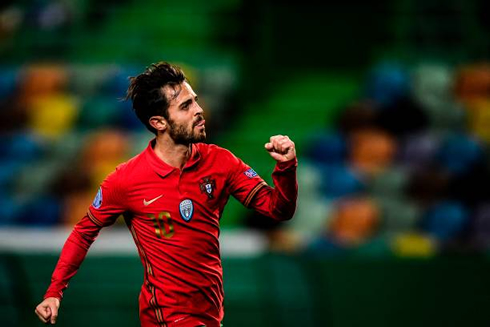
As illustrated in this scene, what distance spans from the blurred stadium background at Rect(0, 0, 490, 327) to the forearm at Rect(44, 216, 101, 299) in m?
2.34

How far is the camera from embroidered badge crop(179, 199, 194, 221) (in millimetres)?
3656

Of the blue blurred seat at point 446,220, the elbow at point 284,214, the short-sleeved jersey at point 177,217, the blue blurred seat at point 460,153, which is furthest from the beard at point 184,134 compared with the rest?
the blue blurred seat at point 460,153

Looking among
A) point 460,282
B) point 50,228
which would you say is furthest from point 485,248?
point 50,228

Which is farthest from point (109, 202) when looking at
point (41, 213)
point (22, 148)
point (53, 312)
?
point (22, 148)

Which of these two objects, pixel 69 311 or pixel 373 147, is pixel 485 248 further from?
pixel 69 311

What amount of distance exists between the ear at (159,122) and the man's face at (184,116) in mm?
26

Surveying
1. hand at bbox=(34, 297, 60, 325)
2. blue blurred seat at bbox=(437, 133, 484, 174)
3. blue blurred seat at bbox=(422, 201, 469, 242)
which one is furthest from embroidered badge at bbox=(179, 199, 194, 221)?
blue blurred seat at bbox=(437, 133, 484, 174)

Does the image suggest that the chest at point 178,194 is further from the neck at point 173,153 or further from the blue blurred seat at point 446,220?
the blue blurred seat at point 446,220

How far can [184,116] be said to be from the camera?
144 inches

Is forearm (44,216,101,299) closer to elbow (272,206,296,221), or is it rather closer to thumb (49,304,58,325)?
thumb (49,304,58,325)

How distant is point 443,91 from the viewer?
8391mm

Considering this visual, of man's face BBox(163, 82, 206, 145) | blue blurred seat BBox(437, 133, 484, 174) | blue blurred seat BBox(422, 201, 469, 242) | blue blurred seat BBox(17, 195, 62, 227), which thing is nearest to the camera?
man's face BBox(163, 82, 206, 145)

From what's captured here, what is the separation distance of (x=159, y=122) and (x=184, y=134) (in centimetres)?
14

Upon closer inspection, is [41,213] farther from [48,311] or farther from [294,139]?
[48,311]
